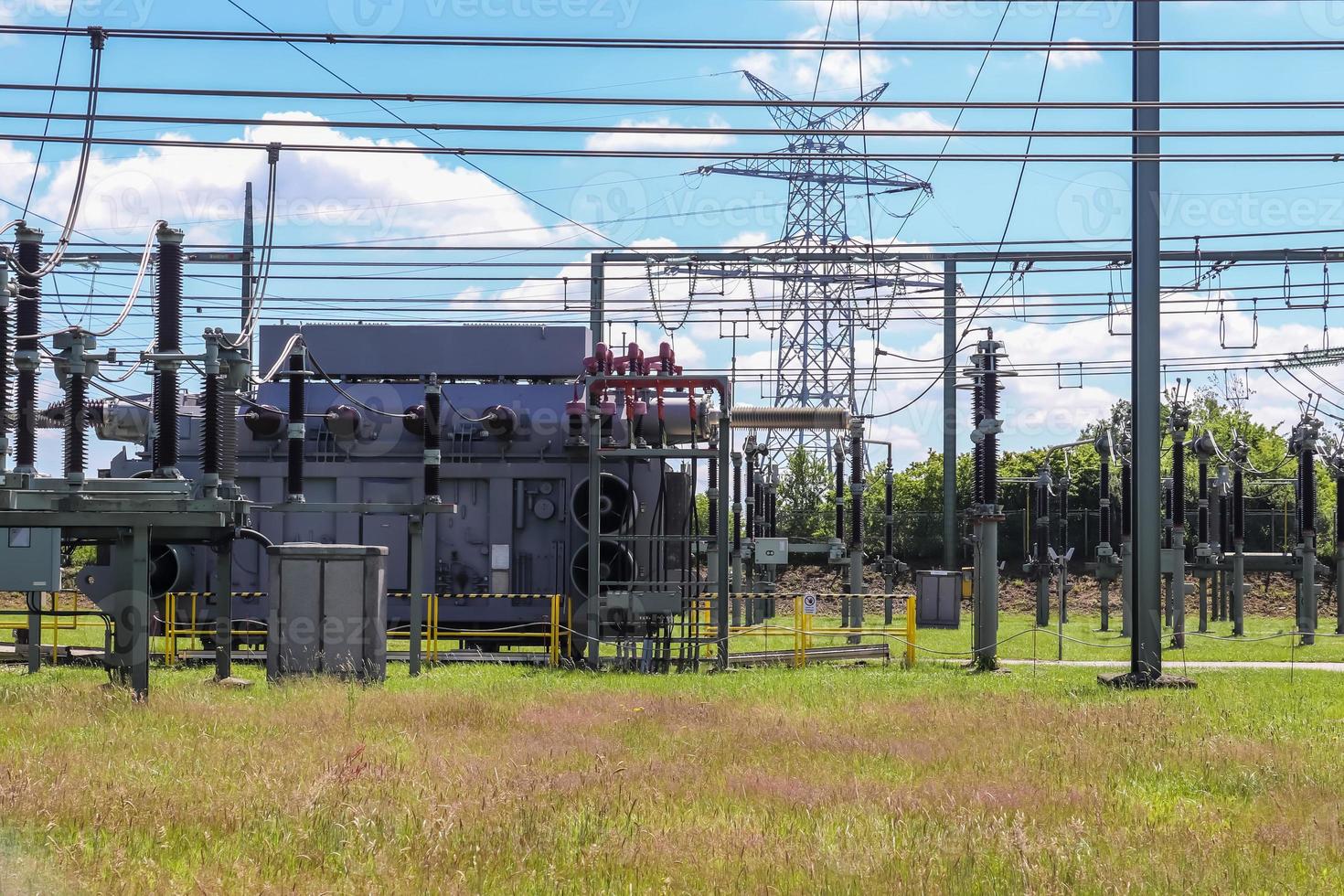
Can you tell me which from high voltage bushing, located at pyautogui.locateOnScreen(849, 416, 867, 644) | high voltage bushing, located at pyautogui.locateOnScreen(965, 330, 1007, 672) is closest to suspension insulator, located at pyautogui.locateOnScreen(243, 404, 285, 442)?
high voltage bushing, located at pyautogui.locateOnScreen(965, 330, 1007, 672)

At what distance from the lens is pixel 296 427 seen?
20859 millimetres

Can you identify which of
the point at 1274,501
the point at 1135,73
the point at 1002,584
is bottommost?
the point at 1002,584

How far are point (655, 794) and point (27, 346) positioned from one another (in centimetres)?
994

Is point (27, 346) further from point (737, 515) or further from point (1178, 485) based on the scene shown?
point (1178, 485)

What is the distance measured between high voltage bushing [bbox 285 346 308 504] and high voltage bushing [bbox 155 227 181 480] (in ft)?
12.8

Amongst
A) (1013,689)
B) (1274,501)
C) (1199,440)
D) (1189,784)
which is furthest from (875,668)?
(1274,501)

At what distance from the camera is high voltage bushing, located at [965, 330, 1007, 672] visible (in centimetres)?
2223

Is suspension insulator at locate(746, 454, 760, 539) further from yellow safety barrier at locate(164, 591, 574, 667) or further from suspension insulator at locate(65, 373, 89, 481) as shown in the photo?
suspension insulator at locate(65, 373, 89, 481)

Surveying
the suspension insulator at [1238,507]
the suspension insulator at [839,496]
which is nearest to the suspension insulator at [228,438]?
the suspension insulator at [839,496]

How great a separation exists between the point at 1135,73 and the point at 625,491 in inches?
436

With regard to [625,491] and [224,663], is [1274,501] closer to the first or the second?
[625,491]

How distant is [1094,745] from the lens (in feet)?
41.5

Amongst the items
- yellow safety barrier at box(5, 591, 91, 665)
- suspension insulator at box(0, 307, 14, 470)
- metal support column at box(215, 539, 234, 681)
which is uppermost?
suspension insulator at box(0, 307, 14, 470)

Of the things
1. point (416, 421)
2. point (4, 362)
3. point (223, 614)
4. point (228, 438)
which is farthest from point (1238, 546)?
point (4, 362)
